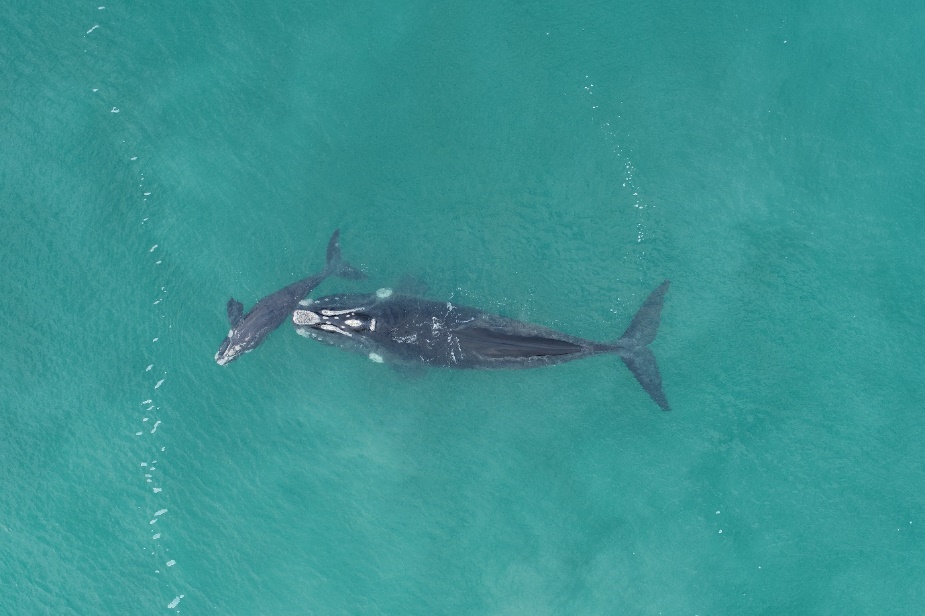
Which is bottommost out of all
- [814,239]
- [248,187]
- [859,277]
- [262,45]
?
[859,277]

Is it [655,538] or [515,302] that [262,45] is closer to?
[515,302]

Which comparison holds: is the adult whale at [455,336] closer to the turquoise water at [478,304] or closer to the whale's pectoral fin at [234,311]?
the turquoise water at [478,304]

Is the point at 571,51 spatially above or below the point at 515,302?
above

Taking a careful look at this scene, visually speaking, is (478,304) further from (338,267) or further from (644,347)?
(644,347)

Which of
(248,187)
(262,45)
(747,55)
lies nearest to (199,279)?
(248,187)

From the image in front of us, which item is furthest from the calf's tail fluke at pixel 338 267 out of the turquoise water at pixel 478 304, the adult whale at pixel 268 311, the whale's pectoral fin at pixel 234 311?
the whale's pectoral fin at pixel 234 311
